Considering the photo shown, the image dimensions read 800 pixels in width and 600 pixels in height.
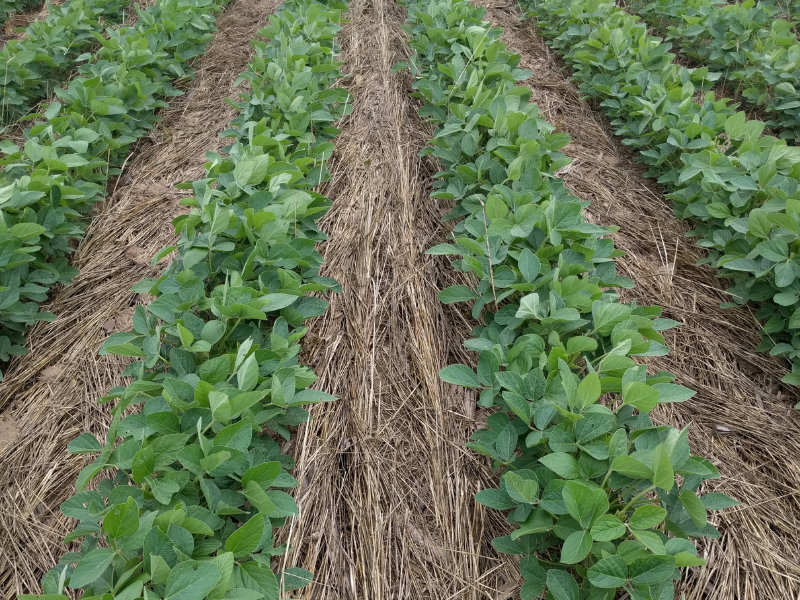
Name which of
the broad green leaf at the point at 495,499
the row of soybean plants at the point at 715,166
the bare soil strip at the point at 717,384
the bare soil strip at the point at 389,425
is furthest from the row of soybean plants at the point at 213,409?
the row of soybean plants at the point at 715,166

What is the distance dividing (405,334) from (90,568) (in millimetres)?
1327

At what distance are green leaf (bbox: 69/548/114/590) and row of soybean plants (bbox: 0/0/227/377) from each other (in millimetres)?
1350

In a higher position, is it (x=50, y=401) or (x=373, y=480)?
(x=373, y=480)

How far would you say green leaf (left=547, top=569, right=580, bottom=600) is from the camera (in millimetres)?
1199

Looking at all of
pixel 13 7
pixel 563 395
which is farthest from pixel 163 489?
pixel 13 7

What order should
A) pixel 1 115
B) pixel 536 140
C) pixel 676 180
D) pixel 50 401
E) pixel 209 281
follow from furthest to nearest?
pixel 1 115, pixel 676 180, pixel 536 140, pixel 50 401, pixel 209 281

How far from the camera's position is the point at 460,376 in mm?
1549

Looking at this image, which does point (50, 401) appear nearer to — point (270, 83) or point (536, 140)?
point (270, 83)

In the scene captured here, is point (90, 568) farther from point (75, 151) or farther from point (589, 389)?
point (75, 151)

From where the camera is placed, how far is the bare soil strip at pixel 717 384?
1559 mm

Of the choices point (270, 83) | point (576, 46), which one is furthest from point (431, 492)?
point (576, 46)

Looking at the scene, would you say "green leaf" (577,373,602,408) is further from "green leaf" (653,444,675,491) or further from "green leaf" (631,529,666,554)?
"green leaf" (631,529,666,554)

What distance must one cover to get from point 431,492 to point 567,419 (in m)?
0.56

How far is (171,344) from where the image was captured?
1.67m
